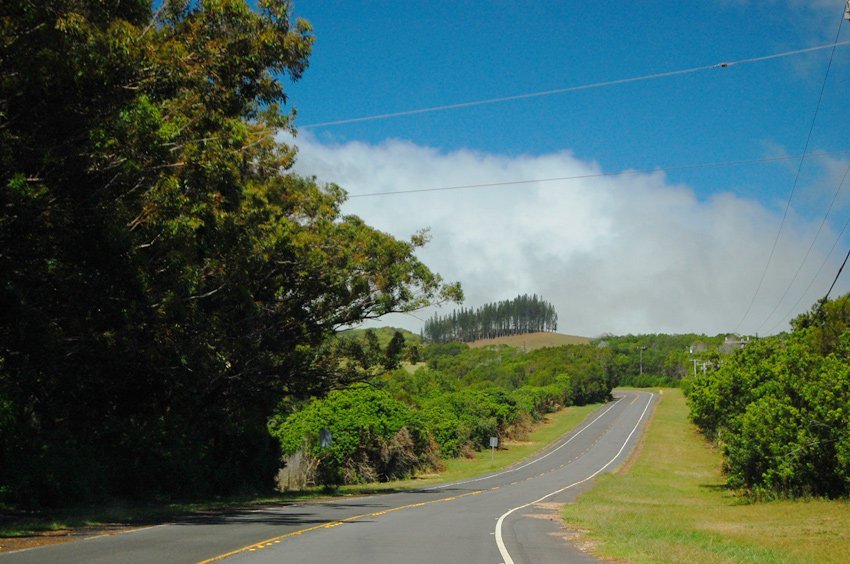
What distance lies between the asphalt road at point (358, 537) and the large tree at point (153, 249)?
5220mm

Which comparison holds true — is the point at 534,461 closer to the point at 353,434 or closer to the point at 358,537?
the point at 353,434

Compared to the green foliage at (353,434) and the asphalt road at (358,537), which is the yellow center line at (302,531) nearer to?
the asphalt road at (358,537)

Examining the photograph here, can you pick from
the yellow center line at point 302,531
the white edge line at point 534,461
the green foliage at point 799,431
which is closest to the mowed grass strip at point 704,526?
the green foliage at point 799,431

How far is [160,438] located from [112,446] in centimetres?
190

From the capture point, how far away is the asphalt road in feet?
43.4

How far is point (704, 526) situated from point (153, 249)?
16983 millimetres

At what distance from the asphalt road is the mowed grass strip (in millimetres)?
1123

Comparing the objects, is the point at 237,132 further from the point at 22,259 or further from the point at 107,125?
the point at 22,259

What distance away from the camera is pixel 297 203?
30.2 meters

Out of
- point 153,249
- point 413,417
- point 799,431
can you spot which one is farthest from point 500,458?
point 153,249

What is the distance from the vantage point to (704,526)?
79.6ft

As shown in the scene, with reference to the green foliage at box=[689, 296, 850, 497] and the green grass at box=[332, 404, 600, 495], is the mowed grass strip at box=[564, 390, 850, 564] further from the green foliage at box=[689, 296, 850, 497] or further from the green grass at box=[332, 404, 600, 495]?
the green grass at box=[332, 404, 600, 495]

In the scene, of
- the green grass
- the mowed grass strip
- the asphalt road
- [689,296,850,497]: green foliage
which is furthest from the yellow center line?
[689,296,850,497]: green foliage

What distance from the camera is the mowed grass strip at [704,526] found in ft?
51.5
